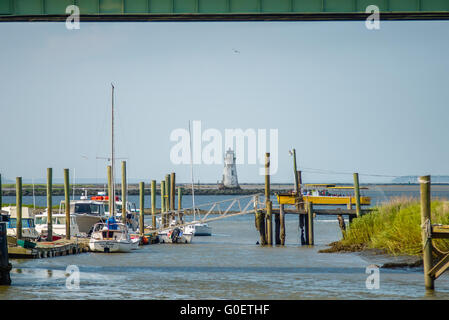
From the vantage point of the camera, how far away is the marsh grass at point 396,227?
29183 mm

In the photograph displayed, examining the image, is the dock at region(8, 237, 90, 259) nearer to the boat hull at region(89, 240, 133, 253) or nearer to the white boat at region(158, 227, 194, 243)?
the boat hull at region(89, 240, 133, 253)

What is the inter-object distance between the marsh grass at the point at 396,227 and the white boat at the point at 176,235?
1560 centimetres

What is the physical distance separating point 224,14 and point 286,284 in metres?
10.3

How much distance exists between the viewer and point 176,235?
176 ft

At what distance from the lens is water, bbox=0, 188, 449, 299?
2308cm

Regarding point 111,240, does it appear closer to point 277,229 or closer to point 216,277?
point 277,229

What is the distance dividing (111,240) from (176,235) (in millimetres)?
11175

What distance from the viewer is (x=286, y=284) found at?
→ 26.1 meters

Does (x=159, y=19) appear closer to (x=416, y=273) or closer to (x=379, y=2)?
(x=379, y=2)

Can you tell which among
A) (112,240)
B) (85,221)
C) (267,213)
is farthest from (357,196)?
(85,221)

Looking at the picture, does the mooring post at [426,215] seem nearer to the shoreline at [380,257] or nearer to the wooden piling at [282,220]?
the shoreline at [380,257]

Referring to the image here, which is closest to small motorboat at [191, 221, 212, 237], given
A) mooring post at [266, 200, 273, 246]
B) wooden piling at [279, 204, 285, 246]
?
mooring post at [266, 200, 273, 246]

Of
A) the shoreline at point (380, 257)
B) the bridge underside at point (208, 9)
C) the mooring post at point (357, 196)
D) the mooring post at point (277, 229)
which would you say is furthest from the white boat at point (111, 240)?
the bridge underside at point (208, 9)
